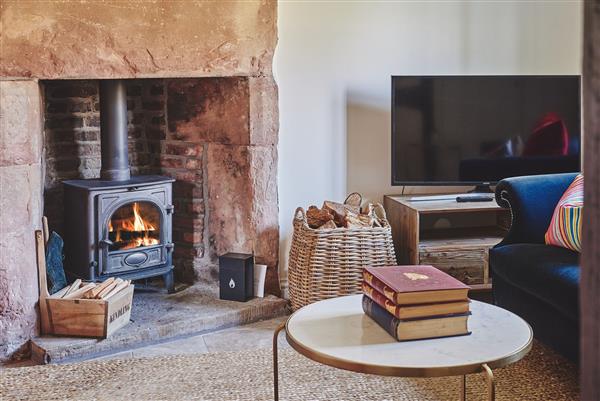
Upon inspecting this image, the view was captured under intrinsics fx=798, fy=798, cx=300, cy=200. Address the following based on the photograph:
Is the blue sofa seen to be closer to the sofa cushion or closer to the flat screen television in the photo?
the sofa cushion

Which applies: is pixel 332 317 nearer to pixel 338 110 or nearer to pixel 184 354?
pixel 184 354

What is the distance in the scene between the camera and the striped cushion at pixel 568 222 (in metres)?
2.92

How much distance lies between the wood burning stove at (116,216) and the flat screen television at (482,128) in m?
1.19

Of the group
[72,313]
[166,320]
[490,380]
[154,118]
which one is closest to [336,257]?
[166,320]

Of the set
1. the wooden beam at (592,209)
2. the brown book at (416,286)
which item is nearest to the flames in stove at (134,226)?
the brown book at (416,286)

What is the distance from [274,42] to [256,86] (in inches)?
8.9

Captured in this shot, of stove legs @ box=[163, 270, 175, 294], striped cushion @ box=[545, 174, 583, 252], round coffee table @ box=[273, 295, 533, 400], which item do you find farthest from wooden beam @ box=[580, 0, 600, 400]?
stove legs @ box=[163, 270, 175, 294]

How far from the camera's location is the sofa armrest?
3.17 m

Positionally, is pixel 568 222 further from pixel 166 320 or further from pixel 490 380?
pixel 166 320

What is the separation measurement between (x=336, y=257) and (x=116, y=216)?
109 cm

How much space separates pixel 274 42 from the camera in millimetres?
3725

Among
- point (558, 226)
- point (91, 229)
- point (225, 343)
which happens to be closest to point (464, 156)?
point (558, 226)

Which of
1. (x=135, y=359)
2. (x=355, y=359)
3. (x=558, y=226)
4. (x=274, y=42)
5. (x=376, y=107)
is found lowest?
(x=135, y=359)

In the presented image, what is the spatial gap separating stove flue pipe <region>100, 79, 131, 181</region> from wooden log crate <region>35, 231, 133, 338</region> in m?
0.59
